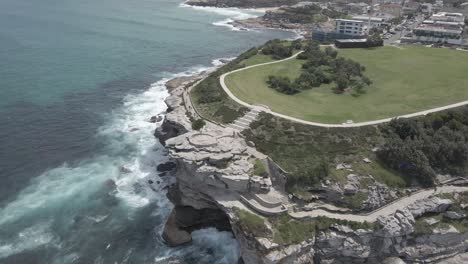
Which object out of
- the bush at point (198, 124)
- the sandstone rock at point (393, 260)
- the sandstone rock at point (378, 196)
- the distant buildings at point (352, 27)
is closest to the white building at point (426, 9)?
the distant buildings at point (352, 27)

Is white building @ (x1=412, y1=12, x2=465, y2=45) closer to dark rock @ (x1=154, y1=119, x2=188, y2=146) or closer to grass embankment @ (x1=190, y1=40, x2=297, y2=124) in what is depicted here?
grass embankment @ (x1=190, y1=40, x2=297, y2=124)

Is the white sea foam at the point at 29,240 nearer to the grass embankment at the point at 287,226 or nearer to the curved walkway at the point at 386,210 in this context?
the grass embankment at the point at 287,226

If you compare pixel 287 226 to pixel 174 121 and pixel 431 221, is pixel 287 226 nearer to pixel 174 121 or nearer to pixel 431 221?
pixel 431 221

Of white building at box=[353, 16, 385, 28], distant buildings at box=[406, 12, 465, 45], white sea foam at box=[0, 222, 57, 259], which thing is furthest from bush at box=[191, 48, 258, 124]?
white building at box=[353, 16, 385, 28]

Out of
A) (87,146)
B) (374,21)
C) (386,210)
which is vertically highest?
(374,21)

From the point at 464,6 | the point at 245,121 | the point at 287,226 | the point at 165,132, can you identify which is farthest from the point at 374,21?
the point at 287,226

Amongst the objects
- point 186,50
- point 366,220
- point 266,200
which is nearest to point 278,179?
point 266,200
